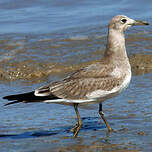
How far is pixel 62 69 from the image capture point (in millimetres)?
10250

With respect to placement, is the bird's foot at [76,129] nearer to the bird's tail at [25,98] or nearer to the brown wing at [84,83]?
the brown wing at [84,83]

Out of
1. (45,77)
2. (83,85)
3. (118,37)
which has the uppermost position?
(118,37)

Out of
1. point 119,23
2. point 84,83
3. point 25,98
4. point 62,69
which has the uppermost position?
point 119,23

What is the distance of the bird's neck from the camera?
23.0 ft

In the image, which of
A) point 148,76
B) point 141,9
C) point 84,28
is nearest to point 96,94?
point 148,76

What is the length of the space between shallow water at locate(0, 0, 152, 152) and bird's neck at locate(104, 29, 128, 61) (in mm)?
877

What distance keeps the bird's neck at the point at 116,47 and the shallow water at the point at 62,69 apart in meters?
0.88

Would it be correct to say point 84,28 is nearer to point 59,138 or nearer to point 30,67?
point 30,67

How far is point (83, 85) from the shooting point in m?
6.71

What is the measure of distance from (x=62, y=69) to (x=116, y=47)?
3.27 m

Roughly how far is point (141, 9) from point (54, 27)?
9.49 ft

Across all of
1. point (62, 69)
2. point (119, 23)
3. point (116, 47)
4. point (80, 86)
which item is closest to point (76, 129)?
point (80, 86)

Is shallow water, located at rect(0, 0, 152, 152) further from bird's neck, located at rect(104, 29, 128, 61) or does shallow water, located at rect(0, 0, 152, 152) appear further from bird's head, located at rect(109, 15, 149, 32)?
bird's head, located at rect(109, 15, 149, 32)

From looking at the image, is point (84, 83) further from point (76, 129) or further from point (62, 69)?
point (62, 69)
